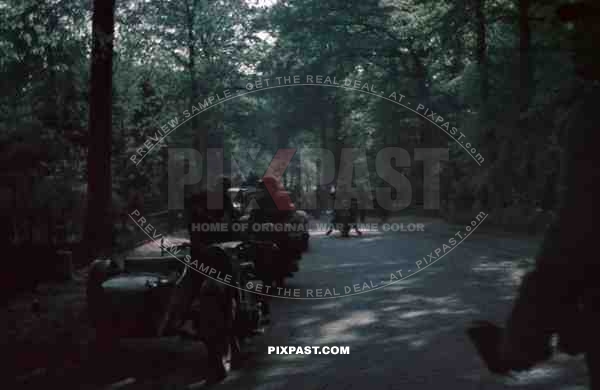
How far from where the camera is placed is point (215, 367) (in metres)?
6.65

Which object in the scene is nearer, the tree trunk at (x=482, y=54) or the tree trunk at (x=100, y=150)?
the tree trunk at (x=100, y=150)

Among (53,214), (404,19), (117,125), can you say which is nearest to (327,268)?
(53,214)

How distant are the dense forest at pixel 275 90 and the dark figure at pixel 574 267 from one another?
0.15 m

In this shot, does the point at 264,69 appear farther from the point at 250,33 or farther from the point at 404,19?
the point at 404,19

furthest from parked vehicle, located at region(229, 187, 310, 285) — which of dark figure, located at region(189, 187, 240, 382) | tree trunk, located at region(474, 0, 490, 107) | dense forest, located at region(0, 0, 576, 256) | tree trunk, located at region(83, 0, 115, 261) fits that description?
tree trunk, located at region(474, 0, 490, 107)

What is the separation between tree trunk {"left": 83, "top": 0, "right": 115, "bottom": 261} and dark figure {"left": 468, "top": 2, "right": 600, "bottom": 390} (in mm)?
12679

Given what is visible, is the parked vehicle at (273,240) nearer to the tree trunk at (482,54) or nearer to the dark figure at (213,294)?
the dark figure at (213,294)

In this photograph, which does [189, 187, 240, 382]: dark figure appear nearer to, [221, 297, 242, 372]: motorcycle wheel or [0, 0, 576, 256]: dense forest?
[221, 297, 242, 372]: motorcycle wheel

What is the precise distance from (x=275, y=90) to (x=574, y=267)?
39.5 meters

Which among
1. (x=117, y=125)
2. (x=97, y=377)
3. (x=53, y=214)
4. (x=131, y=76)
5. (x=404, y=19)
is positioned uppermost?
(x=404, y=19)

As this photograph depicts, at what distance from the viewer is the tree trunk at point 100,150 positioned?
14.3 metres

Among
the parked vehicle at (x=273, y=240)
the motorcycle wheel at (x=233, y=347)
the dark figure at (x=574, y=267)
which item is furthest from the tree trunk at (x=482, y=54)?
the dark figure at (x=574, y=267)

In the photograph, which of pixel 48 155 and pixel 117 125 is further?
pixel 117 125

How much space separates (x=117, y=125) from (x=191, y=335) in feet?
53.1
